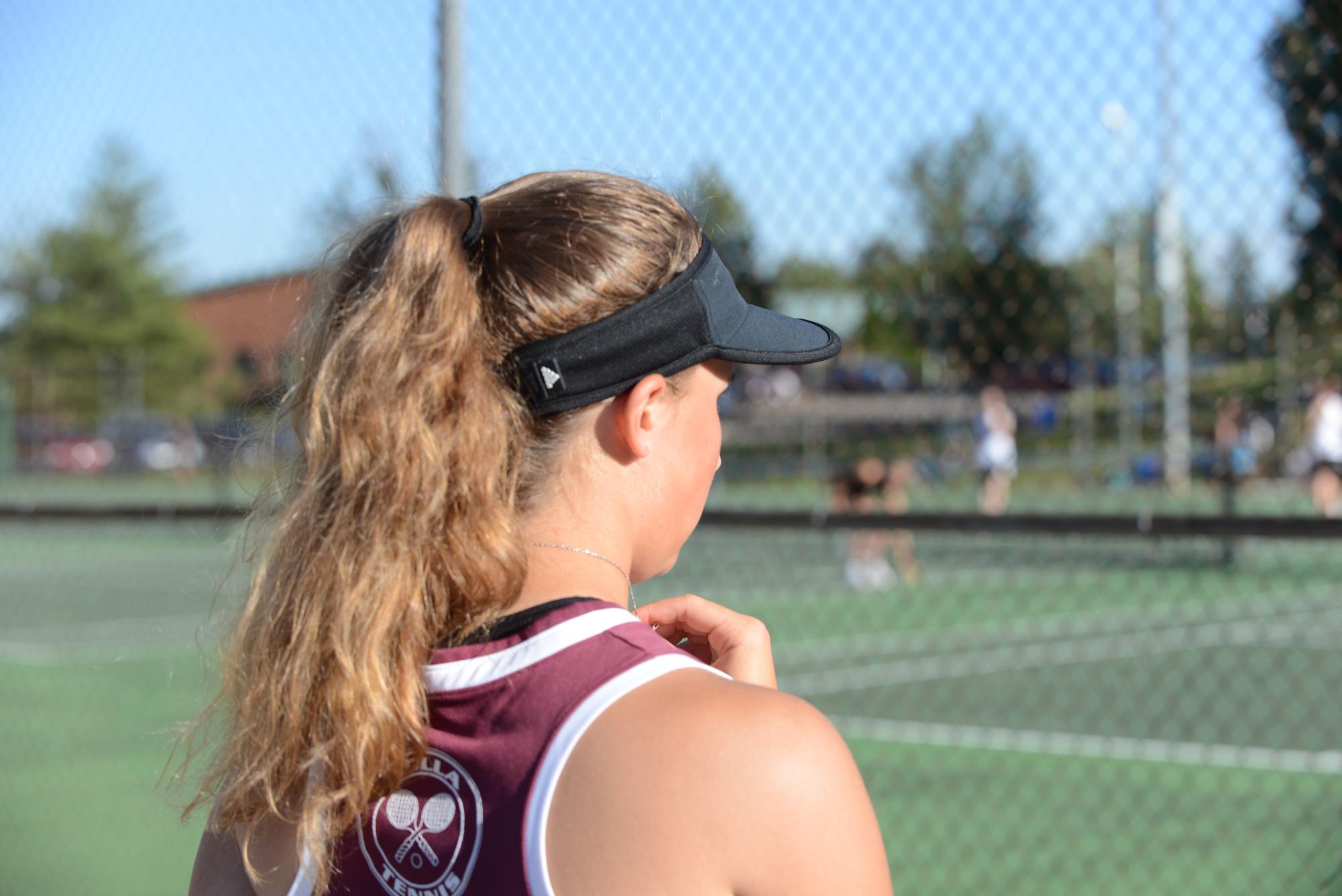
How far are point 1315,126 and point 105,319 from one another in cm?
1374

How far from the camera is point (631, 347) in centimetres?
115

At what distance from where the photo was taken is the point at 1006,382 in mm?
3709

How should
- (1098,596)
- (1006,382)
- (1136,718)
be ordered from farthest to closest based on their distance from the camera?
(1098,596)
(1136,718)
(1006,382)

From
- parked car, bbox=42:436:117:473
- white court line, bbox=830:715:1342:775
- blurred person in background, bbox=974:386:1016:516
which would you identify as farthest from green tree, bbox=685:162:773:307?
parked car, bbox=42:436:117:473

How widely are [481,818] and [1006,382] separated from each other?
2.94 metres

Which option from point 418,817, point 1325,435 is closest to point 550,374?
point 418,817

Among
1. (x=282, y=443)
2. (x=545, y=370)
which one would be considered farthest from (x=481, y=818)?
(x=282, y=443)

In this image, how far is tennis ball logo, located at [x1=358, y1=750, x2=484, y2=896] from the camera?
1043 mm

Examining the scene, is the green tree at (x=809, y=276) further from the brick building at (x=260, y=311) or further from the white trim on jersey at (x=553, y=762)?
the white trim on jersey at (x=553, y=762)

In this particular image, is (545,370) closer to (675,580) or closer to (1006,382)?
(1006,382)

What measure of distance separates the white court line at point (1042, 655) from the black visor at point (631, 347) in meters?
6.82

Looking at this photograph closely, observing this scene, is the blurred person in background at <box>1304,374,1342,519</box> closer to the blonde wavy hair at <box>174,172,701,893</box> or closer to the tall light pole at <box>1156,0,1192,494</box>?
the tall light pole at <box>1156,0,1192,494</box>

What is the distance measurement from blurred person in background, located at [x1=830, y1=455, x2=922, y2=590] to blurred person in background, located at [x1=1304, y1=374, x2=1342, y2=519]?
4.54 m

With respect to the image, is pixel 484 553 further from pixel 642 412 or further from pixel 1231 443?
pixel 1231 443
